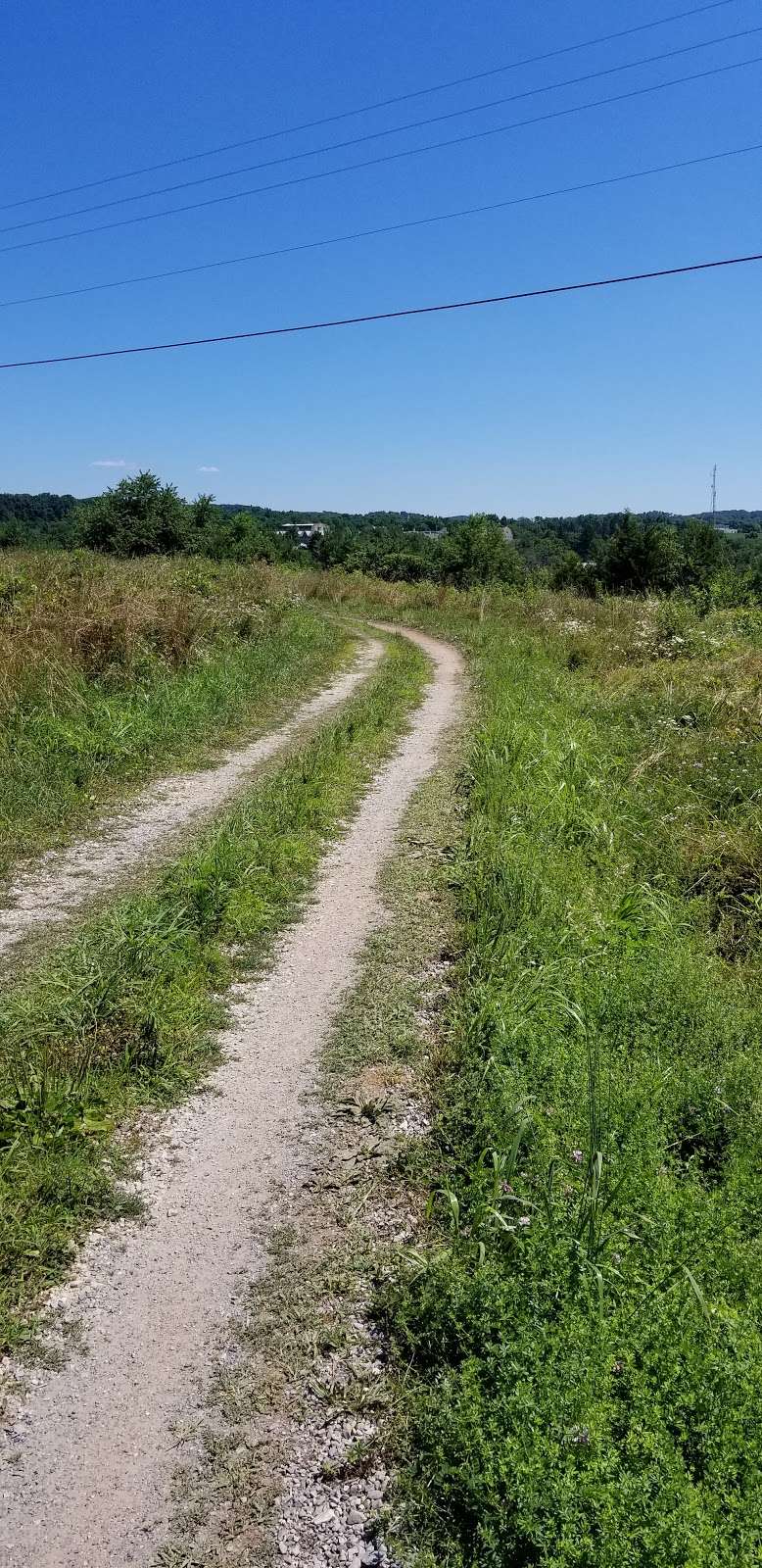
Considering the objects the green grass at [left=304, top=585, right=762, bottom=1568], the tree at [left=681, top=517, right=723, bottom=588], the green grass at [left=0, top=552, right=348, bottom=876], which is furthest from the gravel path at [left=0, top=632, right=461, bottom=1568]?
the tree at [left=681, top=517, right=723, bottom=588]

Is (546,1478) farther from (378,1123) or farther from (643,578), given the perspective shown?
(643,578)

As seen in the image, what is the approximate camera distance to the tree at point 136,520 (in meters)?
32.3

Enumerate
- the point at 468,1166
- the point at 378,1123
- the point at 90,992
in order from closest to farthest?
the point at 468,1166, the point at 378,1123, the point at 90,992

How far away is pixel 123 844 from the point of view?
712 centimetres

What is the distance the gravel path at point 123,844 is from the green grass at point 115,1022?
41 centimetres

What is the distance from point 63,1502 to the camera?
2359 mm

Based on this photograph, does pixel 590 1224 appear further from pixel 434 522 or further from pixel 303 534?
pixel 434 522

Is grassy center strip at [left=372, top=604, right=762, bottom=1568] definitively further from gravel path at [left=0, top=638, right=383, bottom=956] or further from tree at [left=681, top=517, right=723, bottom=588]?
tree at [left=681, top=517, right=723, bottom=588]

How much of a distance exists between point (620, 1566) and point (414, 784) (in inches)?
286

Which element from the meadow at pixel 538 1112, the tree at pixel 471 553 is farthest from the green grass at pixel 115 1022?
the tree at pixel 471 553

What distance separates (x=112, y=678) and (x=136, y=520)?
2402 cm

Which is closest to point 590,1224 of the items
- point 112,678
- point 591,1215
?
point 591,1215

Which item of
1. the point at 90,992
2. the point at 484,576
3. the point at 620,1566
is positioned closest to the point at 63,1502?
the point at 620,1566

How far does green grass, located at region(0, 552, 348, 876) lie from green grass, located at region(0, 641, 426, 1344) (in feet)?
5.48
